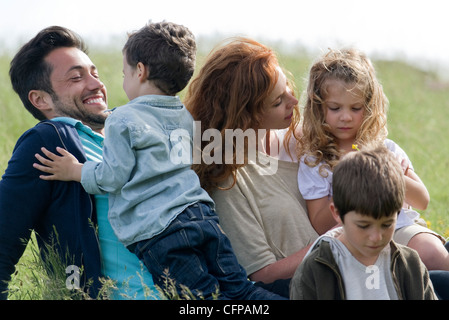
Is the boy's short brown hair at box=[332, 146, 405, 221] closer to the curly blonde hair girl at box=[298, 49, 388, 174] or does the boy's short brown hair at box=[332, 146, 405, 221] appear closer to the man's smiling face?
the curly blonde hair girl at box=[298, 49, 388, 174]

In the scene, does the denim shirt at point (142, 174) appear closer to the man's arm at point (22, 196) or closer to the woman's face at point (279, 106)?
the man's arm at point (22, 196)

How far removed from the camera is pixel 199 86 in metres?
3.83

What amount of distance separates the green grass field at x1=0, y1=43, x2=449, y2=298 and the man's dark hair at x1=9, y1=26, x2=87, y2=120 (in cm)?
308

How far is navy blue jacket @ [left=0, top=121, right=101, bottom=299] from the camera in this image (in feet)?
11.7

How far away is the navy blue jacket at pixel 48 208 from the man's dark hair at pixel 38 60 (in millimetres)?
581

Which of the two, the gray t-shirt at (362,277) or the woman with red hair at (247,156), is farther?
the woman with red hair at (247,156)

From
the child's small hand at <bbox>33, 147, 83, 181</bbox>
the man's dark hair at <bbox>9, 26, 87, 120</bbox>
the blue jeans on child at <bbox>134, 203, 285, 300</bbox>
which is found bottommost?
the blue jeans on child at <bbox>134, 203, 285, 300</bbox>

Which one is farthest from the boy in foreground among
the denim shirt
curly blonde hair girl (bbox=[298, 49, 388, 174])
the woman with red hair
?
curly blonde hair girl (bbox=[298, 49, 388, 174])

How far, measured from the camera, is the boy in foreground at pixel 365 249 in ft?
9.50

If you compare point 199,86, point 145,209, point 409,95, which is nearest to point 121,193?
point 145,209

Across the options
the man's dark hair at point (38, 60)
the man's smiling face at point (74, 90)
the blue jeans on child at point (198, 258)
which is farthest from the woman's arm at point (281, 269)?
the man's dark hair at point (38, 60)

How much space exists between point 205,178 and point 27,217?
0.98m

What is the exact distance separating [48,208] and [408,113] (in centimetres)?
892

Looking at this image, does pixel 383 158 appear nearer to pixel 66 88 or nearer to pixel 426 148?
pixel 66 88
